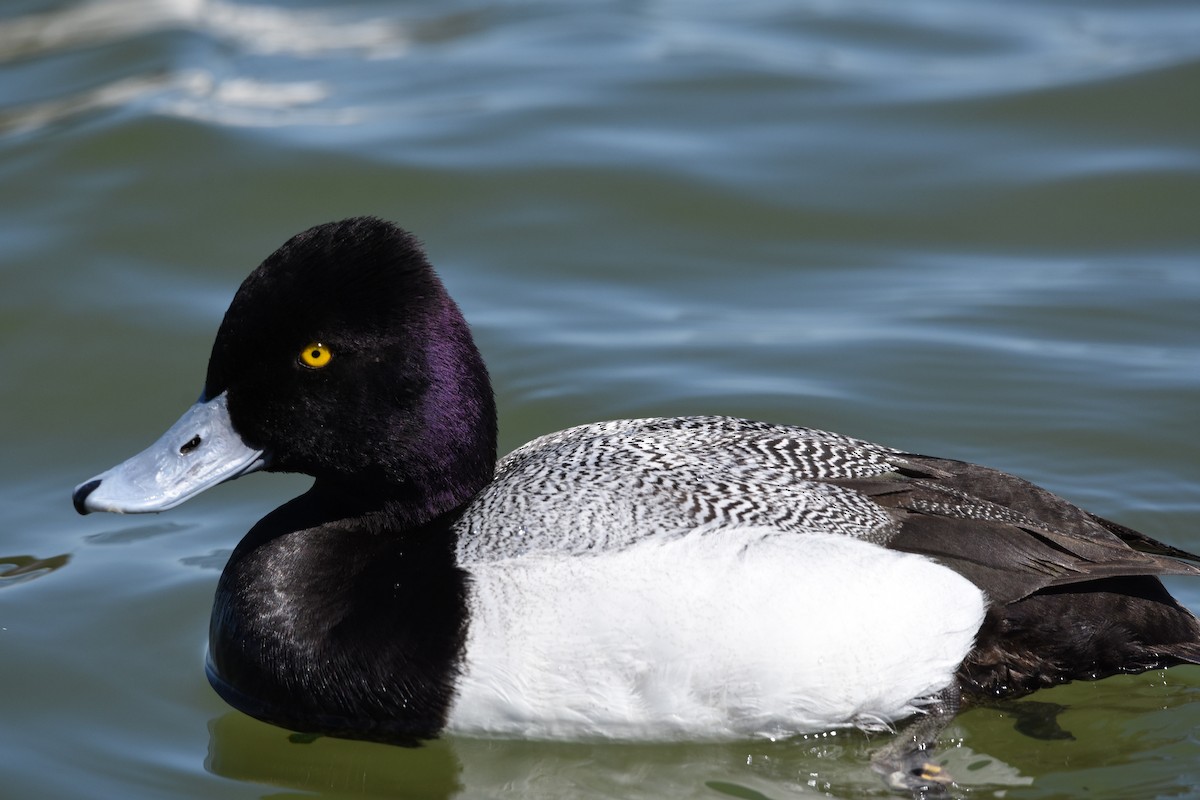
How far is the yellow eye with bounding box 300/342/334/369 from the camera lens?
5.12m

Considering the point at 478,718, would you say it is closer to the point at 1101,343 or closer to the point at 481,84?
the point at 1101,343

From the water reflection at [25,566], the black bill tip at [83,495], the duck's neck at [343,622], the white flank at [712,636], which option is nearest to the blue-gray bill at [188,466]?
the black bill tip at [83,495]

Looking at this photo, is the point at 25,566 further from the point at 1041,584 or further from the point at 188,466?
the point at 1041,584

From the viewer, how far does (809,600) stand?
4.84 metres

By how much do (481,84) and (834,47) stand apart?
258 centimetres

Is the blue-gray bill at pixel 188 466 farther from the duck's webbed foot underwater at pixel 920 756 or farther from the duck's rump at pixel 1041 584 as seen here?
the duck's webbed foot underwater at pixel 920 756

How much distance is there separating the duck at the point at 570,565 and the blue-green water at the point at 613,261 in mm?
299

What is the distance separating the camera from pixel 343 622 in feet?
16.8

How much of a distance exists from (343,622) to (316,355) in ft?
2.80

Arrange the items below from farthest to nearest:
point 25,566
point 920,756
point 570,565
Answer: point 25,566
point 920,756
point 570,565

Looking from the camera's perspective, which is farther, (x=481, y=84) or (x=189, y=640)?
(x=481, y=84)

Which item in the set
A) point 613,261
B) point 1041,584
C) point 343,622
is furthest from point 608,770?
point 613,261

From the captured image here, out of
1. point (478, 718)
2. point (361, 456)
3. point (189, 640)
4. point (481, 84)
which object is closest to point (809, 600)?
point (478, 718)

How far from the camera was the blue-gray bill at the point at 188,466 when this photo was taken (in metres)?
5.24
